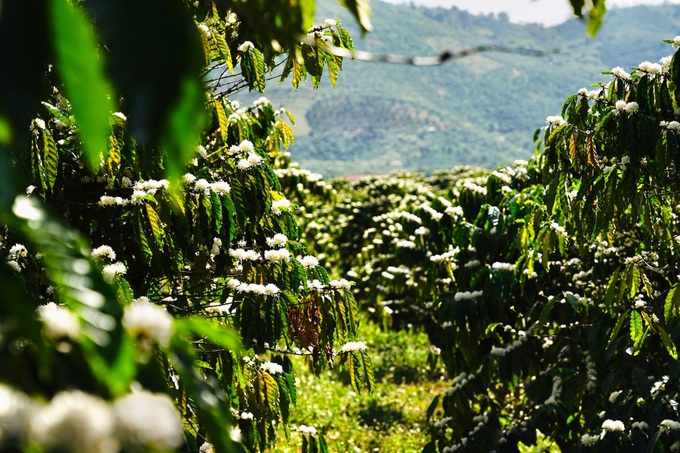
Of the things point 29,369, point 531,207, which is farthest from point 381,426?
point 29,369

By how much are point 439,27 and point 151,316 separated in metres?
143

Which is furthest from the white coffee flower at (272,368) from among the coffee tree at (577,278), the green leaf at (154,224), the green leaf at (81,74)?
the green leaf at (81,74)

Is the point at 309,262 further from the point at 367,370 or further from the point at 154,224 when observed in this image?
the point at 154,224

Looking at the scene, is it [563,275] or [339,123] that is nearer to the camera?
[563,275]

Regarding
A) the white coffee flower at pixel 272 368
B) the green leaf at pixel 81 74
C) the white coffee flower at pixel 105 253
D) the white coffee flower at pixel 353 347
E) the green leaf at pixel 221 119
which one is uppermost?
the green leaf at pixel 81 74

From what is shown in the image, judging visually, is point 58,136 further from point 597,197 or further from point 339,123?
point 339,123

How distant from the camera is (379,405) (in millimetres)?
7375

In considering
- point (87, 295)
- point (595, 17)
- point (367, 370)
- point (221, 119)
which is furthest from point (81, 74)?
point (221, 119)

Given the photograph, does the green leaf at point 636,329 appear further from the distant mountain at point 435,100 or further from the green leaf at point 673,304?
the distant mountain at point 435,100

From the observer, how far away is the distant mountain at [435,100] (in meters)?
91.2

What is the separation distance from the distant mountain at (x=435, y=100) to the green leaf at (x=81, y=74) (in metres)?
80.4

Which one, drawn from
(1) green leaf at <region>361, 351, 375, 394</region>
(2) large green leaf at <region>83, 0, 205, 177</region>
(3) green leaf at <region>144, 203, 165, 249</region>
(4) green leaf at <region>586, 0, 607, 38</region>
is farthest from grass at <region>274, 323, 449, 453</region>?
(2) large green leaf at <region>83, 0, 205, 177</region>

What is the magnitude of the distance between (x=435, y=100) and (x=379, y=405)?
106m

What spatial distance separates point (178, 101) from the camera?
41 cm
